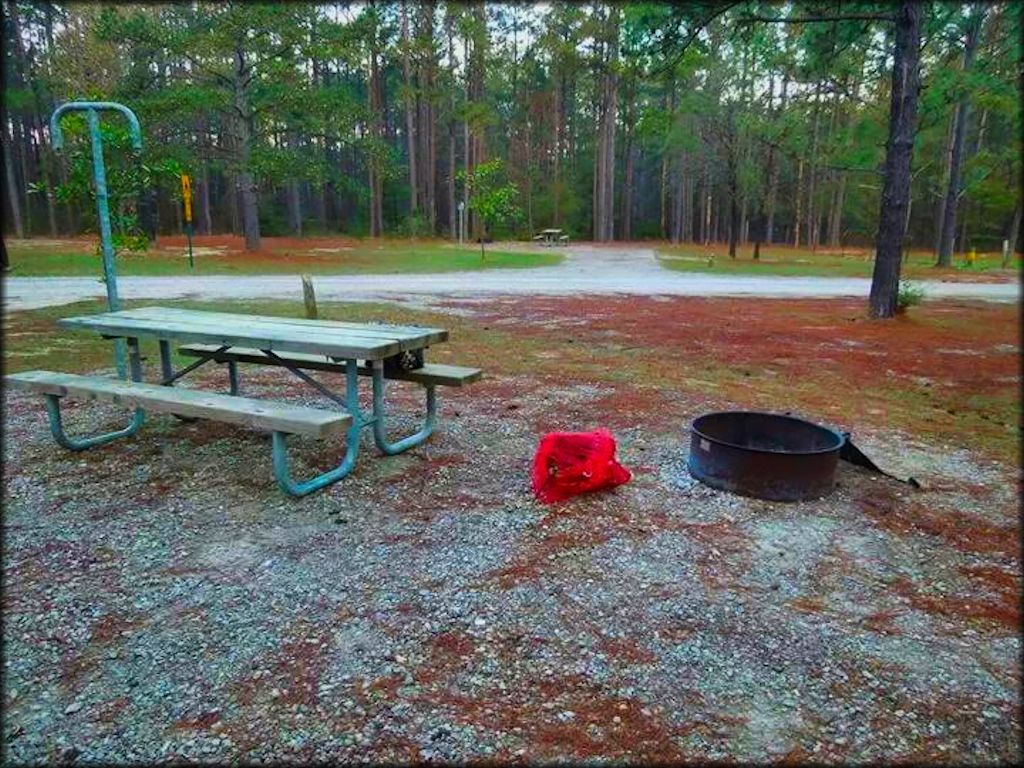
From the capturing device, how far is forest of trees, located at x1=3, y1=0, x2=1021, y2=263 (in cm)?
966

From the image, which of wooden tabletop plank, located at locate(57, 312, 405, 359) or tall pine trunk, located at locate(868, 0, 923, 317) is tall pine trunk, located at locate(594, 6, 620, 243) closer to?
tall pine trunk, located at locate(868, 0, 923, 317)

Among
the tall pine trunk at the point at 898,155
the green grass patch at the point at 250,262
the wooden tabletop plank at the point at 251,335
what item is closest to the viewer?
the wooden tabletop plank at the point at 251,335

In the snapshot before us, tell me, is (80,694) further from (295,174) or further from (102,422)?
(295,174)

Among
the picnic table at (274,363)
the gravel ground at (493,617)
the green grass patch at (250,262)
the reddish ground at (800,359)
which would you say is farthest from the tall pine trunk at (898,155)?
the green grass patch at (250,262)

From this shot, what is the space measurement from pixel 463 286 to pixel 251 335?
11482 millimetres

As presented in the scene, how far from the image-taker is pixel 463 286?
14836 millimetres

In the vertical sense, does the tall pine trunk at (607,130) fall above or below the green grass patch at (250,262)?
above

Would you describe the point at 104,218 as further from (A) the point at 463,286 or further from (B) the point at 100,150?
(A) the point at 463,286

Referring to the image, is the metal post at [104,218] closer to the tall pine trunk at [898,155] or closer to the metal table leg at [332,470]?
the metal table leg at [332,470]

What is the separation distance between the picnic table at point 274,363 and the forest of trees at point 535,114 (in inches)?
91.9

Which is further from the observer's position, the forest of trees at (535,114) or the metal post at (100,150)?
the forest of trees at (535,114)

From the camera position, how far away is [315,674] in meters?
2.02

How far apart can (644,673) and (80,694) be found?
4.98 ft

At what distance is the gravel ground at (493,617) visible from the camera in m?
1.81
